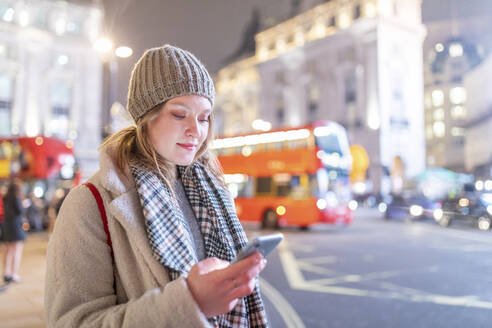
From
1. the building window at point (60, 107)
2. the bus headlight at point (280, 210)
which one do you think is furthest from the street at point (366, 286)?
the building window at point (60, 107)

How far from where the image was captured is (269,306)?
18.2 feet

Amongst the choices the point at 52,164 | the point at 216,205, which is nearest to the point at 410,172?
the point at 52,164

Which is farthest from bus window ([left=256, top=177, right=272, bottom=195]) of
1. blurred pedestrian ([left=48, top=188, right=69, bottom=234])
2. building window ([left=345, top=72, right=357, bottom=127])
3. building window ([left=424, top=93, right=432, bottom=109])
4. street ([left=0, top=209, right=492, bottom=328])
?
building window ([left=424, top=93, right=432, bottom=109])

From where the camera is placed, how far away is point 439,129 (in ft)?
194

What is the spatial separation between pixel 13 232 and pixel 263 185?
35.0ft

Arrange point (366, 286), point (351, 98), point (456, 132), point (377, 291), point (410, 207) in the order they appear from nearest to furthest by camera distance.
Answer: point (377, 291) → point (366, 286) → point (410, 207) → point (351, 98) → point (456, 132)

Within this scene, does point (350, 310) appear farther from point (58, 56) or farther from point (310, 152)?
point (58, 56)

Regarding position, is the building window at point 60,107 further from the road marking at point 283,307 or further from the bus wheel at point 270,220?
the road marking at point 283,307

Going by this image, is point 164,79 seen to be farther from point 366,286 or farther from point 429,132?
point 429,132

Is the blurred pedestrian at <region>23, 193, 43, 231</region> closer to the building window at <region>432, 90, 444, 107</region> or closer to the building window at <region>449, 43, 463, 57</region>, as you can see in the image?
the building window at <region>449, 43, 463, 57</region>

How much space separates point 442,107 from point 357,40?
24.5 m

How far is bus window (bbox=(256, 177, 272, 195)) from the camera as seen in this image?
53.2ft

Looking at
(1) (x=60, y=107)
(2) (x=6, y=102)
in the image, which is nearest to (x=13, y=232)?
(2) (x=6, y=102)

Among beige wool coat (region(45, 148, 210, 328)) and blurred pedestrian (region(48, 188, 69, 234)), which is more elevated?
beige wool coat (region(45, 148, 210, 328))
